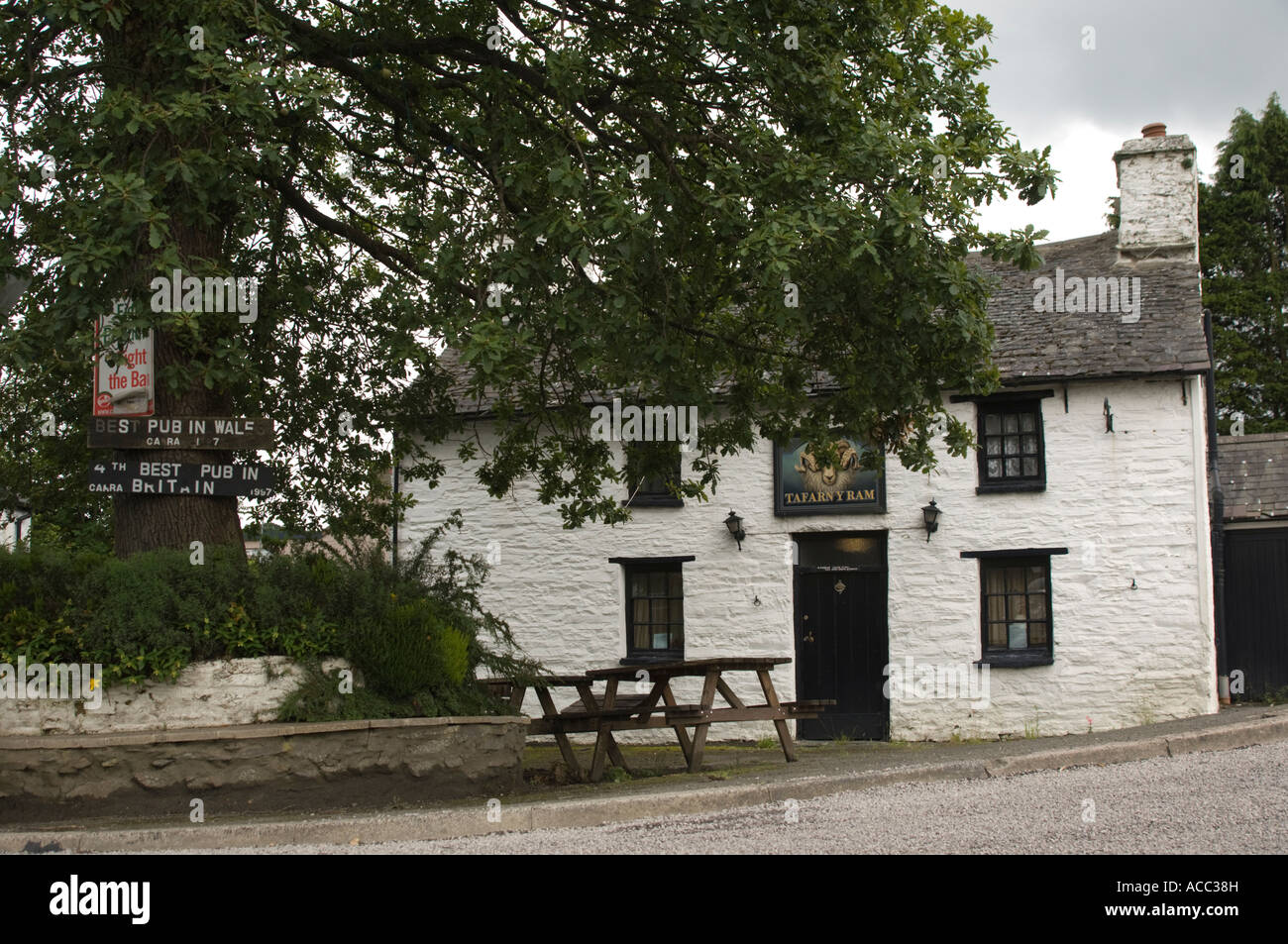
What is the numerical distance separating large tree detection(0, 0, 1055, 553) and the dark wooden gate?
9.30 m

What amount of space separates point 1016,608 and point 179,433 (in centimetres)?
1078

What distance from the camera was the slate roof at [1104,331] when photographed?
15523 mm

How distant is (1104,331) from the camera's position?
16328 millimetres

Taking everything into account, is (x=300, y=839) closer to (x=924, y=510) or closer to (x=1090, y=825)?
(x=1090, y=825)

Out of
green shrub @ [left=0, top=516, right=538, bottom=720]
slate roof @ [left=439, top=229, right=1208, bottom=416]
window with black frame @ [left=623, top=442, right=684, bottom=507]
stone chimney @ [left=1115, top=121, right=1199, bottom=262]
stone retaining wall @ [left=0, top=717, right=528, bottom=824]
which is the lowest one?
stone retaining wall @ [left=0, top=717, right=528, bottom=824]

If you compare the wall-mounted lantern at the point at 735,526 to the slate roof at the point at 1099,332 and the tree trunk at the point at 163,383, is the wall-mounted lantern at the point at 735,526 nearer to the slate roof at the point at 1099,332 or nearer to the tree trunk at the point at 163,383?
the slate roof at the point at 1099,332

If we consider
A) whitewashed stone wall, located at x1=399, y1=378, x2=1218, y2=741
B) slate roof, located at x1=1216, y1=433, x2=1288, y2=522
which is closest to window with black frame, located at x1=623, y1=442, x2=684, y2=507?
whitewashed stone wall, located at x1=399, y1=378, x2=1218, y2=741

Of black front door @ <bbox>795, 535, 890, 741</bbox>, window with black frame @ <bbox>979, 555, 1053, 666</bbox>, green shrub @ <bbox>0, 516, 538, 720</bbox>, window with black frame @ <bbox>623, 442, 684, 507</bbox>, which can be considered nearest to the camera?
green shrub @ <bbox>0, 516, 538, 720</bbox>

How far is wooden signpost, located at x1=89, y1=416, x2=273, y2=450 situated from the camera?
9.24 metres

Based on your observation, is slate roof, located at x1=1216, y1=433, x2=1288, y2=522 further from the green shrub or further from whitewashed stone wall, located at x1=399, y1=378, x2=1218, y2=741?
the green shrub

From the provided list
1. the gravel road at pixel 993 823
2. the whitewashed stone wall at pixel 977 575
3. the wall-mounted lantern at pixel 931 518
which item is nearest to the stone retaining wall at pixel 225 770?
the gravel road at pixel 993 823

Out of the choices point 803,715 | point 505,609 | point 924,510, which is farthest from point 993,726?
point 505,609

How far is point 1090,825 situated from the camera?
697 cm

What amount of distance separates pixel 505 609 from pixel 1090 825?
11.7 meters
